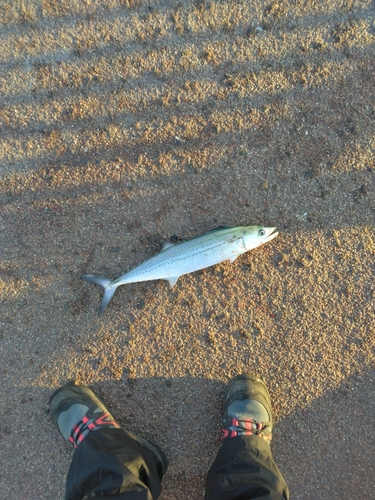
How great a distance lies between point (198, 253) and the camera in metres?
3.03

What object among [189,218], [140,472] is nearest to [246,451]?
[140,472]

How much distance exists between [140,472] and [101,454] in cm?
33

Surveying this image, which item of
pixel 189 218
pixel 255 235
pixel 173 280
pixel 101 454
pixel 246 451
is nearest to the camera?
pixel 101 454

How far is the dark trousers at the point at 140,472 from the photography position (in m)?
2.41

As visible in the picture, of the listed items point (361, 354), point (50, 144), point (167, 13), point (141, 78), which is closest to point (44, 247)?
point (50, 144)

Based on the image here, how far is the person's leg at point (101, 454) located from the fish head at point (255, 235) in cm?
188

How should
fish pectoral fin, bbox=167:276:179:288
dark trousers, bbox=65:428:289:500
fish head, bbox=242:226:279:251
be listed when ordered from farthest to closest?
fish pectoral fin, bbox=167:276:179:288 → fish head, bbox=242:226:279:251 → dark trousers, bbox=65:428:289:500

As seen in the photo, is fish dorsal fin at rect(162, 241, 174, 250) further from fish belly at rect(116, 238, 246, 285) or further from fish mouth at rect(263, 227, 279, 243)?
fish mouth at rect(263, 227, 279, 243)

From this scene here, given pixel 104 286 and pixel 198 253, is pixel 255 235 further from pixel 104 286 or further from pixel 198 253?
pixel 104 286

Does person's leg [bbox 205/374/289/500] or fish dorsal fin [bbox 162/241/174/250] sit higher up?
fish dorsal fin [bbox 162/241/174/250]

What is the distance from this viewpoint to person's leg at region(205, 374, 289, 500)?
245 centimetres

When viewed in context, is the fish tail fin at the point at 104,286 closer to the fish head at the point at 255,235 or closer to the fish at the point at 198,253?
the fish at the point at 198,253

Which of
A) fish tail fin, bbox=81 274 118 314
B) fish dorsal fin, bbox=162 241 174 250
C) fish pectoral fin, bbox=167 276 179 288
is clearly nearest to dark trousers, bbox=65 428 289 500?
fish tail fin, bbox=81 274 118 314

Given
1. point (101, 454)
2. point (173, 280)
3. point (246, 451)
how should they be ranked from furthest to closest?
1. point (173, 280)
2. point (246, 451)
3. point (101, 454)
